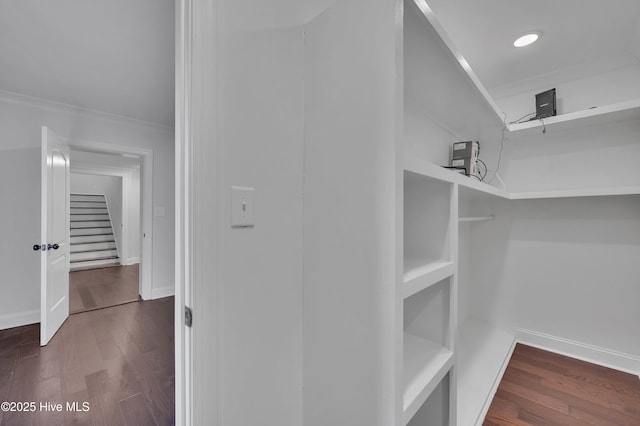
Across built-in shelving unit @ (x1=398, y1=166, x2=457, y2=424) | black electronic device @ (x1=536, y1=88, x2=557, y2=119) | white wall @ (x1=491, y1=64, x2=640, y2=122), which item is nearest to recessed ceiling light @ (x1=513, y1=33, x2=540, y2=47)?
black electronic device @ (x1=536, y1=88, x2=557, y2=119)

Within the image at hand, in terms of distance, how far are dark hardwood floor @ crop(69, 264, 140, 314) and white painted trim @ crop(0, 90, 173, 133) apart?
7.39 feet

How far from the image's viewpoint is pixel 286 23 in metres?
0.90

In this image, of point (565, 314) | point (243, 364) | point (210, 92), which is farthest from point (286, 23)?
point (565, 314)

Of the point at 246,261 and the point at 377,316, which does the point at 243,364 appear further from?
the point at 377,316

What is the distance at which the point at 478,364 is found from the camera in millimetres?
1810

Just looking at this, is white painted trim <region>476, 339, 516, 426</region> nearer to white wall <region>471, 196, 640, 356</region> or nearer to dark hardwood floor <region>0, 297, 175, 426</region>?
white wall <region>471, 196, 640, 356</region>

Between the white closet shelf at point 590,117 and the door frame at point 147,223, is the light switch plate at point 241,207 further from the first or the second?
the door frame at point 147,223

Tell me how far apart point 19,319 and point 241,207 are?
3.52 m

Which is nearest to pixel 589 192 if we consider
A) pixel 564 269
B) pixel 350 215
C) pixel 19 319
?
pixel 564 269

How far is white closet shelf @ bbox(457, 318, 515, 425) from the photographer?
1416mm

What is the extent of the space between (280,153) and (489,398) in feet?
5.89

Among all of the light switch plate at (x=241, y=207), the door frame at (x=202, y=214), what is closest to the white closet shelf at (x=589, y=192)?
the light switch plate at (x=241, y=207)

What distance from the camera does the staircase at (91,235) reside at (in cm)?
589

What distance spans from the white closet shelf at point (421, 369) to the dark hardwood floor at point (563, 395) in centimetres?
87
